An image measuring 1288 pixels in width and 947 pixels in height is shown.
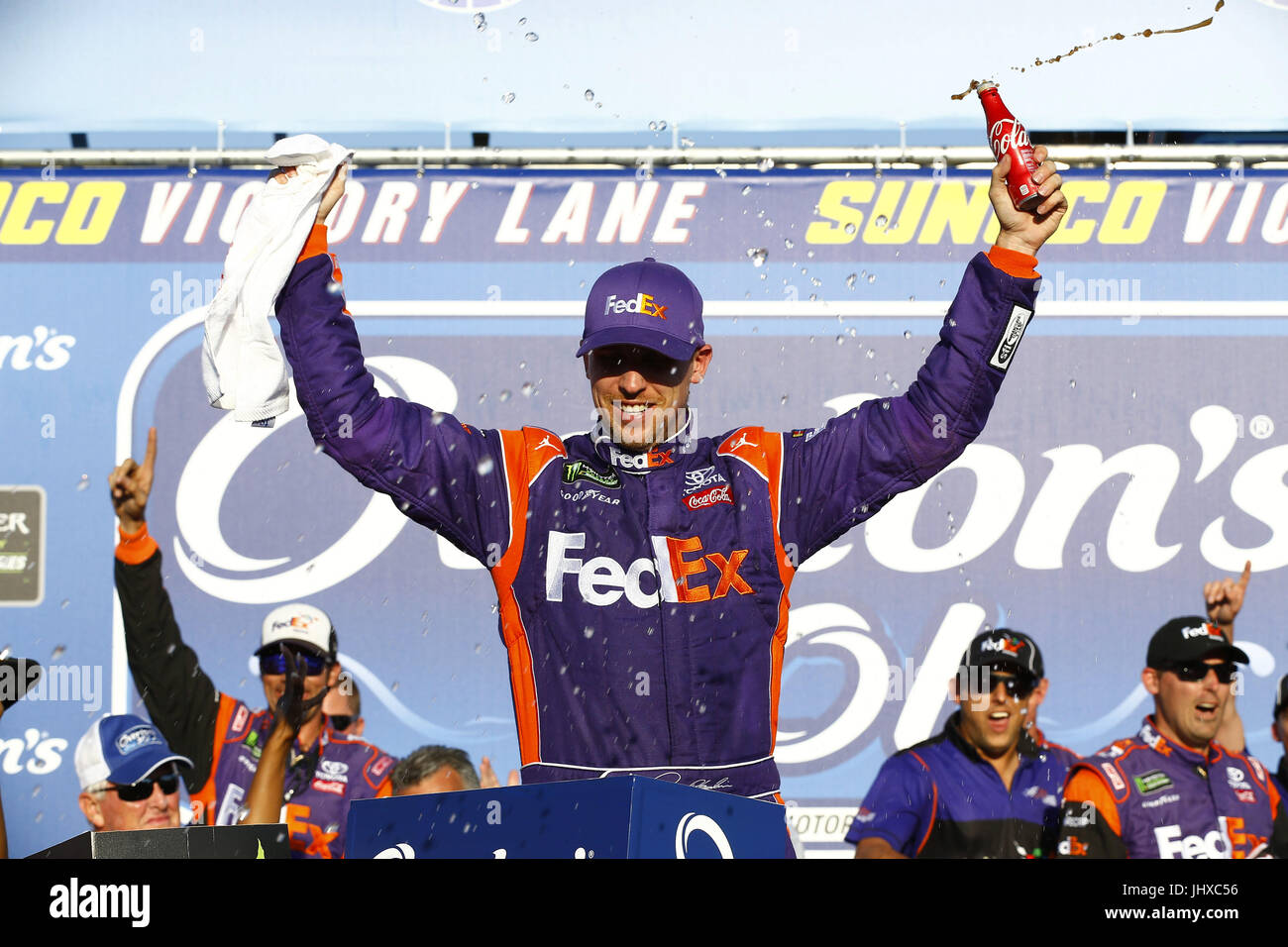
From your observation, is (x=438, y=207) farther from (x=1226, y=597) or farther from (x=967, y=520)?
(x=1226, y=597)

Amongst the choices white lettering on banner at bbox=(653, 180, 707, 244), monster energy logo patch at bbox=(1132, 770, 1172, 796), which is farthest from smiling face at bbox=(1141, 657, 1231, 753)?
white lettering on banner at bbox=(653, 180, 707, 244)

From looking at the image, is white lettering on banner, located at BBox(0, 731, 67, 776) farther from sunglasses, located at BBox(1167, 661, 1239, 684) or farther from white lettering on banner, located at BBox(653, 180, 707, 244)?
sunglasses, located at BBox(1167, 661, 1239, 684)

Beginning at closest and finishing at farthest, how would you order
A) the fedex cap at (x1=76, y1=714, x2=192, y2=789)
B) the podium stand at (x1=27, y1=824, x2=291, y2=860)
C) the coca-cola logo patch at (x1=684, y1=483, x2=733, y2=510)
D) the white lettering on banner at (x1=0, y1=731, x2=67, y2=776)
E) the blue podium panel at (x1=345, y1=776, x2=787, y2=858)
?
the blue podium panel at (x1=345, y1=776, x2=787, y2=858), the podium stand at (x1=27, y1=824, x2=291, y2=860), the coca-cola logo patch at (x1=684, y1=483, x2=733, y2=510), the fedex cap at (x1=76, y1=714, x2=192, y2=789), the white lettering on banner at (x1=0, y1=731, x2=67, y2=776)

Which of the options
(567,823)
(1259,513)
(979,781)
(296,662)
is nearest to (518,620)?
(567,823)

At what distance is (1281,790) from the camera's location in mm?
3824

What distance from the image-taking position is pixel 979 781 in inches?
153

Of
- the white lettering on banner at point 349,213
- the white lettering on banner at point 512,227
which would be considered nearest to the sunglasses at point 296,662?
the white lettering on banner at point 349,213

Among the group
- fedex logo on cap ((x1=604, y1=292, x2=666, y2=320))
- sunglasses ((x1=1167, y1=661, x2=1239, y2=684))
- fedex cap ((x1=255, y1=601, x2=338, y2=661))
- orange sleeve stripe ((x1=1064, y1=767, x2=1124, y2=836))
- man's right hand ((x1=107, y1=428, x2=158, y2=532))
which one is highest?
man's right hand ((x1=107, y1=428, x2=158, y2=532))

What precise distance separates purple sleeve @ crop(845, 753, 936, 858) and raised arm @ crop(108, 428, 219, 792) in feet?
6.27

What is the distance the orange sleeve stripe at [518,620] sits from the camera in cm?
213

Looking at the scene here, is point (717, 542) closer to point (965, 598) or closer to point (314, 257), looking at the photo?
point (314, 257)

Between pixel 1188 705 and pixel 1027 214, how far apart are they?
89.8 inches

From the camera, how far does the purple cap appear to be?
2248mm
